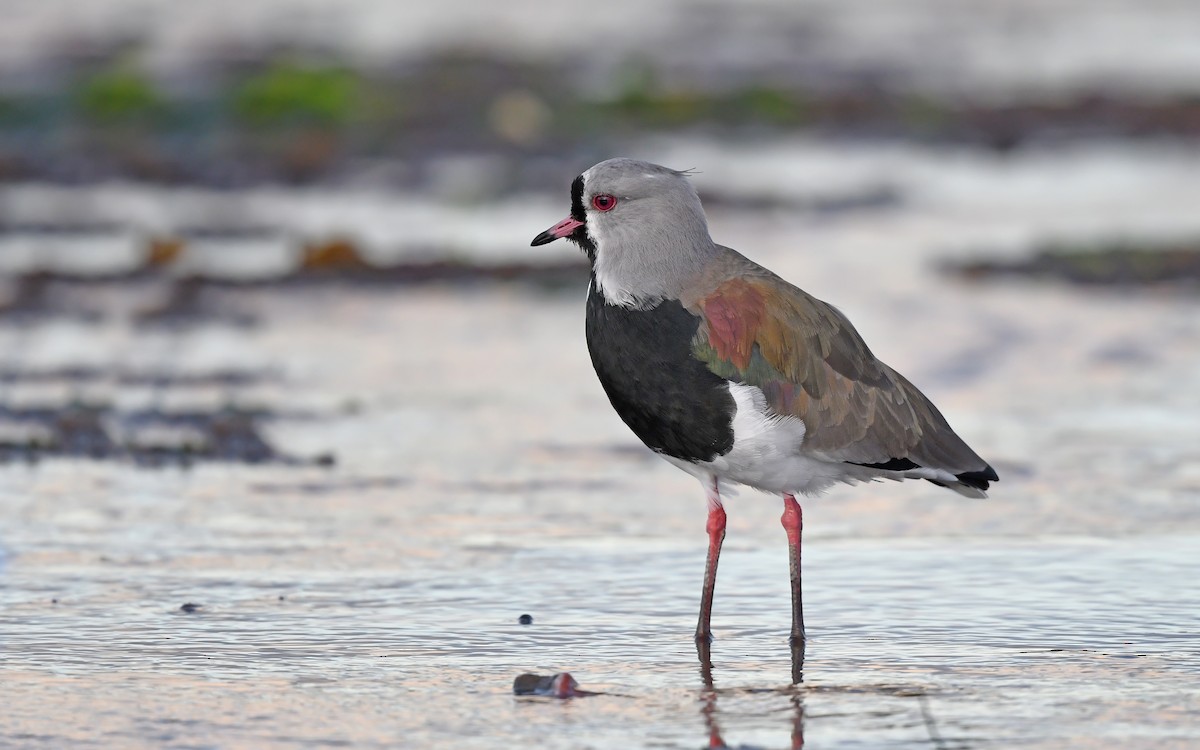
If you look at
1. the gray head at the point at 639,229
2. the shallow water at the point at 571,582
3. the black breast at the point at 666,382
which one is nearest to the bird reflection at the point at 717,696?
the shallow water at the point at 571,582

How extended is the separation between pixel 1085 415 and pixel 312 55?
59.0 ft

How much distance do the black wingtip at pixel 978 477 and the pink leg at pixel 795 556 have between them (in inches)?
21.1

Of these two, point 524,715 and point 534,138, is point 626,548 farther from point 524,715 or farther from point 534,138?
point 534,138

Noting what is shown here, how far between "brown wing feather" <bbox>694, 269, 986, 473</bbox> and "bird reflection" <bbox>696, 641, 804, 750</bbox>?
69 cm

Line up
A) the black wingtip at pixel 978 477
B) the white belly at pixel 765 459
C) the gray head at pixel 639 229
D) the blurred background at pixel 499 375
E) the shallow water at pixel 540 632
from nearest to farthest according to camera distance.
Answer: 1. the shallow water at pixel 540 632
2. the blurred background at pixel 499 375
3. the white belly at pixel 765 459
4. the gray head at pixel 639 229
5. the black wingtip at pixel 978 477

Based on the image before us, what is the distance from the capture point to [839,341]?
6.68 m

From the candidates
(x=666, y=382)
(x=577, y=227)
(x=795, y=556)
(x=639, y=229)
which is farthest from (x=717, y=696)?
(x=577, y=227)

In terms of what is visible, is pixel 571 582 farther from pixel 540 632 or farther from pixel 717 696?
pixel 717 696

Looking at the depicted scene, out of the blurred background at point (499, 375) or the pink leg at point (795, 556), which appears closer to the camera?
the blurred background at point (499, 375)

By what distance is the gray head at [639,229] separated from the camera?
6449 mm

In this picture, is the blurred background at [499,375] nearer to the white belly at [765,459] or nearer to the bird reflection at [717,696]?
the bird reflection at [717,696]

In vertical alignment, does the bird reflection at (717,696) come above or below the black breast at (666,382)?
below

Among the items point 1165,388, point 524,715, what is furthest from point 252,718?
point 1165,388

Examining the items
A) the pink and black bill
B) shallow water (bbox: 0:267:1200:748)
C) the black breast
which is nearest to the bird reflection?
shallow water (bbox: 0:267:1200:748)
